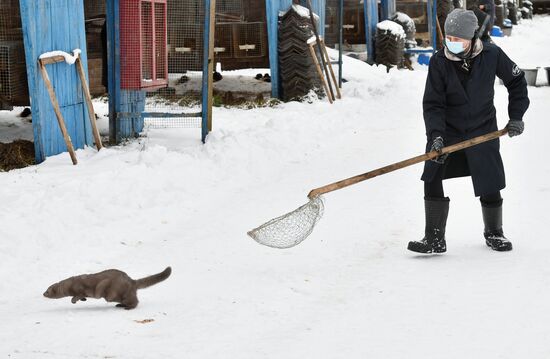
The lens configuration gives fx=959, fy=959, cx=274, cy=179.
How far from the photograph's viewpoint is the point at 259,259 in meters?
6.61

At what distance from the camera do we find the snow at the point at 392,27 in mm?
22455

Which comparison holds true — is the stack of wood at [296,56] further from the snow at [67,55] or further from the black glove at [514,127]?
the black glove at [514,127]

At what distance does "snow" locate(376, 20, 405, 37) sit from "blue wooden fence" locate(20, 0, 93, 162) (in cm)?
1287

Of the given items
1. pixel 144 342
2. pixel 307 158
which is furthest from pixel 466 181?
pixel 144 342

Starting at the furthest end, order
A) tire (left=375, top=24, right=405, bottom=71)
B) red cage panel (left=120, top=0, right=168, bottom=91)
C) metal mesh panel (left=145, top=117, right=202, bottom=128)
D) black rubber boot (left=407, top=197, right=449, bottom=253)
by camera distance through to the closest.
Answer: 1. tire (left=375, top=24, right=405, bottom=71)
2. metal mesh panel (left=145, top=117, right=202, bottom=128)
3. red cage panel (left=120, top=0, right=168, bottom=91)
4. black rubber boot (left=407, top=197, right=449, bottom=253)

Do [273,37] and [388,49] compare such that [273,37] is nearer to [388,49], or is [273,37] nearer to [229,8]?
[229,8]

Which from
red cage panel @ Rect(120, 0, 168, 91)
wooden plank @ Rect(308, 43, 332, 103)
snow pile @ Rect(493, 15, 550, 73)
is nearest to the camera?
red cage panel @ Rect(120, 0, 168, 91)

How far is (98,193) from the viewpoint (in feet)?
26.3

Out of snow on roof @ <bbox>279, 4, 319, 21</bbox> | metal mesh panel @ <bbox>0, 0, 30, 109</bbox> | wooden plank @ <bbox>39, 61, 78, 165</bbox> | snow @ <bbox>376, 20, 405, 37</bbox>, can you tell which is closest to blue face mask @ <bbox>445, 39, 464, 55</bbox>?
wooden plank @ <bbox>39, 61, 78, 165</bbox>

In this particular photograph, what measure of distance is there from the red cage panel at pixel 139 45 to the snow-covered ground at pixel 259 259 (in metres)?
0.73

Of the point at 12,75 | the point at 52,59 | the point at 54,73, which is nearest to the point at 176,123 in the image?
the point at 12,75

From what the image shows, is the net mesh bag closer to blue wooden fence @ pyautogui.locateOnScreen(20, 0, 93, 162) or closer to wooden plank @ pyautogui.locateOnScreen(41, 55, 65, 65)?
blue wooden fence @ pyautogui.locateOnScreen(20, 0, 93, 162)

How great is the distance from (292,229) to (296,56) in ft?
32.3

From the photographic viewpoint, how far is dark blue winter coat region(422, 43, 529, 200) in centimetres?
650
